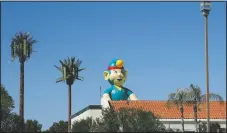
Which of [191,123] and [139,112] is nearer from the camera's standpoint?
[139,112]

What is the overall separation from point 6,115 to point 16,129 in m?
4.89

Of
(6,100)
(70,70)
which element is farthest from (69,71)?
(6,100)

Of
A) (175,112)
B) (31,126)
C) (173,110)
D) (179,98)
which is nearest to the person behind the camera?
(179,98)

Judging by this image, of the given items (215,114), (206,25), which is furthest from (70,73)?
(206,25)

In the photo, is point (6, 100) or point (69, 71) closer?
point (69, 71)

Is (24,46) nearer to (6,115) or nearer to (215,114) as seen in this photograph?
(6,115)

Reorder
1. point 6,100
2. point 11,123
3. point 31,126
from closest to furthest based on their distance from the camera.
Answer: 1. point 11,123
2. point 6,100
3. point 31,126

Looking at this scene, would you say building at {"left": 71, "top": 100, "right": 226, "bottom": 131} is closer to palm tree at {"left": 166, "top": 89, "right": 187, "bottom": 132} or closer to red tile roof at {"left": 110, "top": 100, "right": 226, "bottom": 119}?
red tile roof at {"left": 110, "top": 100, "right": 226, "bottom": 119}

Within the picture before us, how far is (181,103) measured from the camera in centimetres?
5512

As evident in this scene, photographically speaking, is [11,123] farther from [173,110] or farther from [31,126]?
[31,126]

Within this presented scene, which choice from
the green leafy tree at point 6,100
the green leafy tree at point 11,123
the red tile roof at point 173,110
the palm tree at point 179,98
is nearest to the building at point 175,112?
the red tile roof at point 173,110

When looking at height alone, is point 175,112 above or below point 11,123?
above

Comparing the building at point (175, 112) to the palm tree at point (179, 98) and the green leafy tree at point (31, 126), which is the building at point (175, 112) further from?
the green leafy tree at point (31, 126)

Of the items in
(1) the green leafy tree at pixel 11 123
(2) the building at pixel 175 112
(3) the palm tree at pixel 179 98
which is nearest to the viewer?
(3) the palm tree at pixel 179 98
